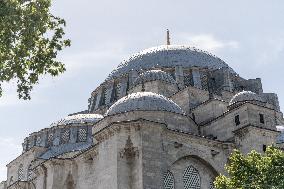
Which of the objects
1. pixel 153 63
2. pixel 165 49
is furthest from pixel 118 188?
pixel 165 49

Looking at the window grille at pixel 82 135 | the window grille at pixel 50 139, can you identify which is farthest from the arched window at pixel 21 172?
the window grille at pixel 82 135

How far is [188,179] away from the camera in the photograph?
20766 mm

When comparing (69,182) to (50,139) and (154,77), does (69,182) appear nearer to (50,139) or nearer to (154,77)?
(50,139)

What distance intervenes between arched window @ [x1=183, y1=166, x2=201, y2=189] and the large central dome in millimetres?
12398

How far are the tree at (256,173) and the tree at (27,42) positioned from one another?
7.08m

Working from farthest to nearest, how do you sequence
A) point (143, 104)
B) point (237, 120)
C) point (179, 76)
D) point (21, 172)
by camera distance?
point (179, 76)
point (21, 172)
point (237, 120)
point (143, 104)

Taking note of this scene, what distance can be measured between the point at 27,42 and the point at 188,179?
1241cm

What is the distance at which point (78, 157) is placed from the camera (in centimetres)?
2306

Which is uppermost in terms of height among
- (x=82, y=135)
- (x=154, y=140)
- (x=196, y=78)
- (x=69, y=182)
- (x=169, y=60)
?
(x=169, y=60)

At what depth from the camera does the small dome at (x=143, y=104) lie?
71.5 ft

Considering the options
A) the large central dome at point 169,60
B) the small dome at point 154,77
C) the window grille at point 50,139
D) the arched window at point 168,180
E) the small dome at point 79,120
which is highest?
the large central dome at point 169,60

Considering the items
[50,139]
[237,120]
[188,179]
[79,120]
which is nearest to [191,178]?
[188,179]

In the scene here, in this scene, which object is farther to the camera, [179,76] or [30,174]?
[179,76]

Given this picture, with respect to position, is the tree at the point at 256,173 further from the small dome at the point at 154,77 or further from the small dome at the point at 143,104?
the small dome at the point at 154,77
